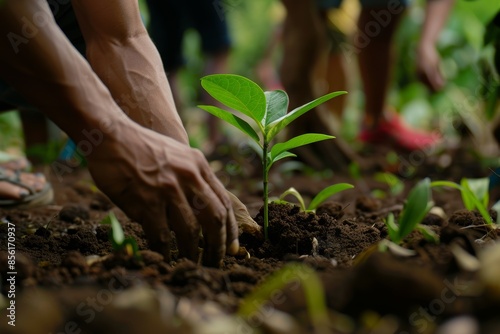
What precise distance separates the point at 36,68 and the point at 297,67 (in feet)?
6.19

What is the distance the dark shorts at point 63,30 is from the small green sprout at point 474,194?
3.69ft

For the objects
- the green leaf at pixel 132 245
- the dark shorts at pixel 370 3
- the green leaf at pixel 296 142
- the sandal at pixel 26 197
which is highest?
the green leaf at pixel 296 142

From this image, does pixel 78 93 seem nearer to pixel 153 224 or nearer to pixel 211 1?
pixel 153 224

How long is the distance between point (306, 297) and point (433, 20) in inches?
127

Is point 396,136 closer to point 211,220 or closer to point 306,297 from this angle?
point 211,220

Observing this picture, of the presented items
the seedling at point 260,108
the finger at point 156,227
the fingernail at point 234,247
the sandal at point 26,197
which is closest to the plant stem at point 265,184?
the seedling at point 260,108

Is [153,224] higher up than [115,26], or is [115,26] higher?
[115,26]

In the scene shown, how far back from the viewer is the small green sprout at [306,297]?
858 mm

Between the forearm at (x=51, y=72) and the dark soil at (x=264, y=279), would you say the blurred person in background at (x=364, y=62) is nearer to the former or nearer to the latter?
the dark soil at (x=264, y=279)

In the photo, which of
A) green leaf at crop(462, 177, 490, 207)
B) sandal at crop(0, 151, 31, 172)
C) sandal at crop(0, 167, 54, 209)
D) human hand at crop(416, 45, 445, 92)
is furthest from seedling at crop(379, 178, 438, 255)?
human hand at crop(416, 45, 445, 92)

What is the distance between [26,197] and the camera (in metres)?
2.18

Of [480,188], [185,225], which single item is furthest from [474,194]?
[185,225]

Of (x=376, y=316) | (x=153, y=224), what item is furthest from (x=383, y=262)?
(x=153, y=224)

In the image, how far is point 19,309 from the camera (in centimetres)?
89
